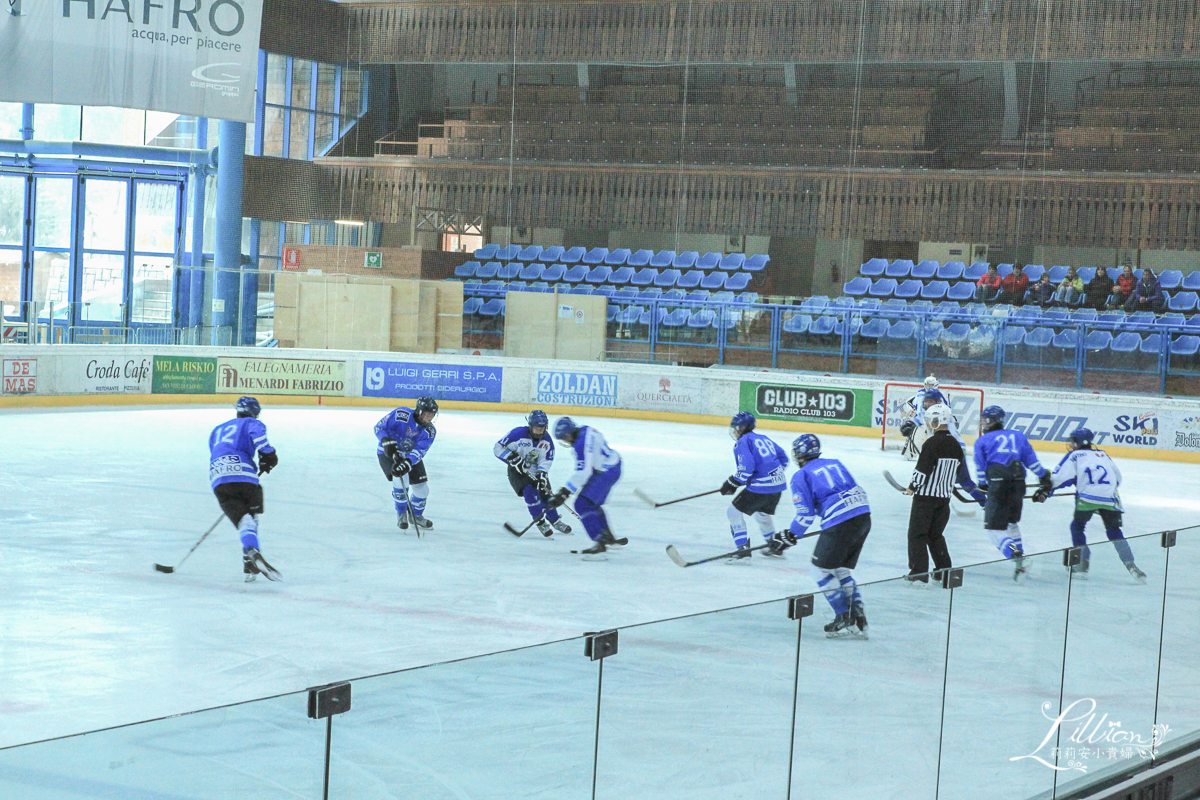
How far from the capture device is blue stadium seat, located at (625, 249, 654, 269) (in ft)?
Answer: 77.7

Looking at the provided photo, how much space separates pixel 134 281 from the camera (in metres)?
21.2

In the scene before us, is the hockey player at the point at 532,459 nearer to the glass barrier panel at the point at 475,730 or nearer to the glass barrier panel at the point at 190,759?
the glass barrier panel at the point at 475,730

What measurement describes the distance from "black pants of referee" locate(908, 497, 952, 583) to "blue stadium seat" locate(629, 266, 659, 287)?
1467 centimetres

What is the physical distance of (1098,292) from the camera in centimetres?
1948

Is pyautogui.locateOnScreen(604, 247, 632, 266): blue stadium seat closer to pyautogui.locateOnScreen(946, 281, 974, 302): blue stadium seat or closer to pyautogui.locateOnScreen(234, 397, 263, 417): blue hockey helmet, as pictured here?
pyautogui.locateOnScreen(946, 281, 974, 302): blue stadium seat

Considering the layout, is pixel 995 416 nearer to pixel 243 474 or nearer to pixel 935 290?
pixel 243 474

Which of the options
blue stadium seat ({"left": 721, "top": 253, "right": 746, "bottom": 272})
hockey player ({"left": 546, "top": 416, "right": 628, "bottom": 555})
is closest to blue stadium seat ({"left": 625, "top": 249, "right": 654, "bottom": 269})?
blue stadium seat ({"left": 721, "top": 253, "right": 746, "bottom": 272})

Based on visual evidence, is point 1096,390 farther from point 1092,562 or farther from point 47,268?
point 47,268

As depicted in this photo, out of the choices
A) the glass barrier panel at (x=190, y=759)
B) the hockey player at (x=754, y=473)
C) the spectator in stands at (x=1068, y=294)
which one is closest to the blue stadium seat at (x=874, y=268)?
the spectator in stands at (x=1068, y=294)

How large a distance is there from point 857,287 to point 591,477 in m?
13.6

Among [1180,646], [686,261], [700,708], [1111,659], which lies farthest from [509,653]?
[686,261]

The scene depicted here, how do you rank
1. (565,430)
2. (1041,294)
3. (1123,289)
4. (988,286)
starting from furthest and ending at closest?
(988,286) < (1041,294) < (1123,289) < (565,430)

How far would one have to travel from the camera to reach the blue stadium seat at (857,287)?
21.9 m

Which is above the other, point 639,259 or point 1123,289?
point 639,259
